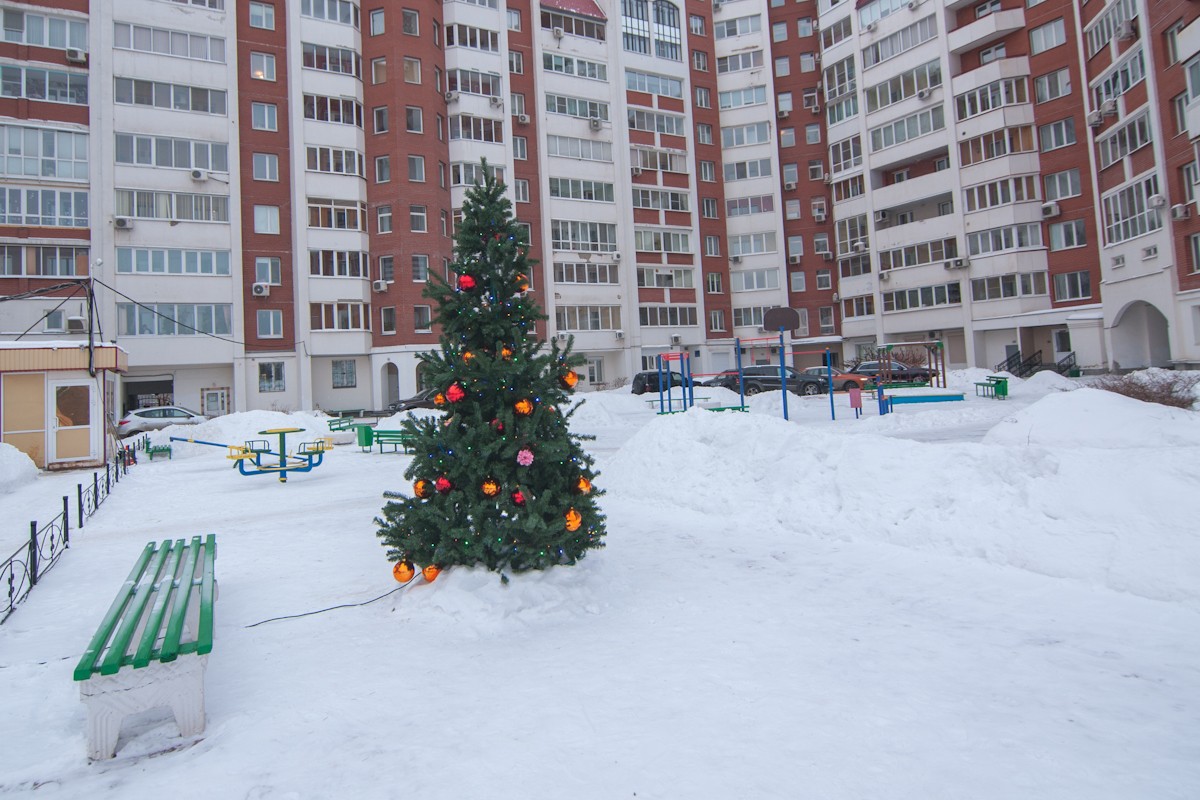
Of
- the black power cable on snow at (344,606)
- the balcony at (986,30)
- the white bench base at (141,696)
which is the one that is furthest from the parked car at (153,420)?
the balcony at (986,30)

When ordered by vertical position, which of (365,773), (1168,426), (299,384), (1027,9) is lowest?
(365,773)

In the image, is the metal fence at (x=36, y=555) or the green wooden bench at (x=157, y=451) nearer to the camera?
the metal fence at (x=36, y=555)

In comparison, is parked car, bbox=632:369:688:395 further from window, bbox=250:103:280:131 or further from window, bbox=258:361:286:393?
window, bbox=250:103:280:131

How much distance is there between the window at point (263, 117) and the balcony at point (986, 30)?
42088 mm

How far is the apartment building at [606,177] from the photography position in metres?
34.6

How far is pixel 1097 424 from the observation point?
930 centimetres

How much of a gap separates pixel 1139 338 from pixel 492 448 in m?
39.8

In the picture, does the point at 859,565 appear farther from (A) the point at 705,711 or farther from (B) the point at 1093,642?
(A) the point at 705,711

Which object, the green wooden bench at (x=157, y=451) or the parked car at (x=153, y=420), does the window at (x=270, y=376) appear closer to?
the parked car at (x=153, y=420)

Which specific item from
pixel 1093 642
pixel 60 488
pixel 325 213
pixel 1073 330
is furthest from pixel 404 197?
pixel 1093 642

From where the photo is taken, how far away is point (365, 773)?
3.49 m

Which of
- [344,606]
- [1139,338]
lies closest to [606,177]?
[1139,338]

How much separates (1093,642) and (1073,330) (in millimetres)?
40407

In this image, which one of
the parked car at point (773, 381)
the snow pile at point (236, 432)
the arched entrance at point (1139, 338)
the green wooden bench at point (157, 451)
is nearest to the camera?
the green wooden bench at point (157, 451)
